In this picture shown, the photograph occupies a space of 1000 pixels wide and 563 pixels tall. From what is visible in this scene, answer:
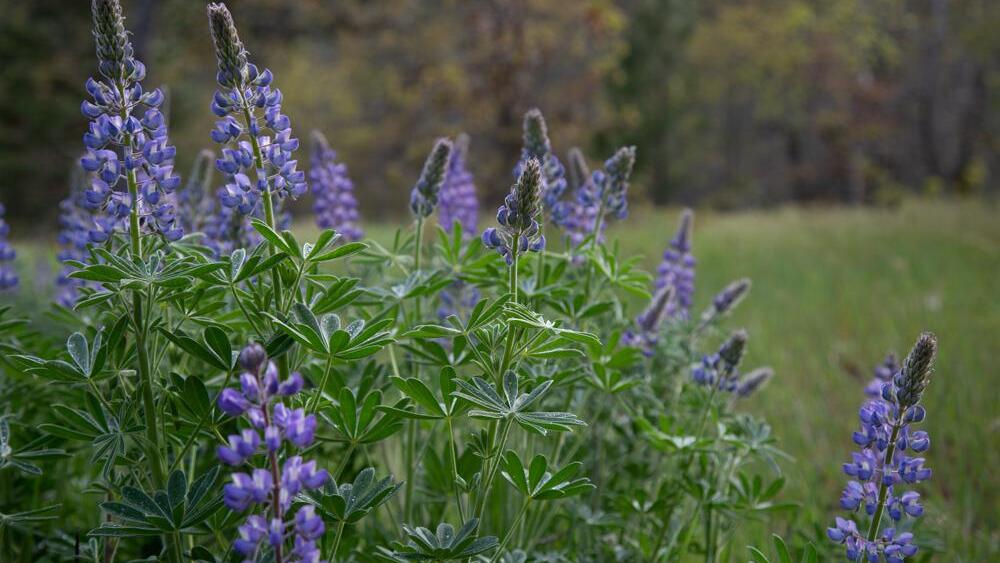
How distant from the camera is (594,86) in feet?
46.9

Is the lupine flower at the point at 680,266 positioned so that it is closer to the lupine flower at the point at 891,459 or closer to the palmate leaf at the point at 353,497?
the lupine flower at the point at 891,459

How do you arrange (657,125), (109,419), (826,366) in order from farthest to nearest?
(657,125) → (826,366) → (109,419)

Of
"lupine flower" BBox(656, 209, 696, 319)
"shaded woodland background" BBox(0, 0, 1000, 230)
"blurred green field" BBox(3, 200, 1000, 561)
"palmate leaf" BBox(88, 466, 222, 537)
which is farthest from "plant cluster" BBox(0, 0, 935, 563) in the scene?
"shaded woodland background" BBox(0, 0, 1000, 230)

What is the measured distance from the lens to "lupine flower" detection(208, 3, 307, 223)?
4.58 ft

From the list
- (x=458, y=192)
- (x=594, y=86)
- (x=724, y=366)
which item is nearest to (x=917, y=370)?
(x=724, y=366)

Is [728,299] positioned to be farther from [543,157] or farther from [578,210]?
[543,157]

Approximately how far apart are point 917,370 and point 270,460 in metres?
1.10

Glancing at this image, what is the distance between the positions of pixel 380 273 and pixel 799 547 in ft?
4.89

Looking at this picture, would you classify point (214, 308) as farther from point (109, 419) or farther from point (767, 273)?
point (767, 273)

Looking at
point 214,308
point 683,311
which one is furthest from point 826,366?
point 214,308

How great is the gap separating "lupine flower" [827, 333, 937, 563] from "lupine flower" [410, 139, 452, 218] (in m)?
1.09

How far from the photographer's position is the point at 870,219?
36.3 feet

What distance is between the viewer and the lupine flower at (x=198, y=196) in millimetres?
2309

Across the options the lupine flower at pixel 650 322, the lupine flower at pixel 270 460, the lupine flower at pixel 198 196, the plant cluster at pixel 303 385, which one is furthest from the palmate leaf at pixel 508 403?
the lupine flower at pixel 198 196
